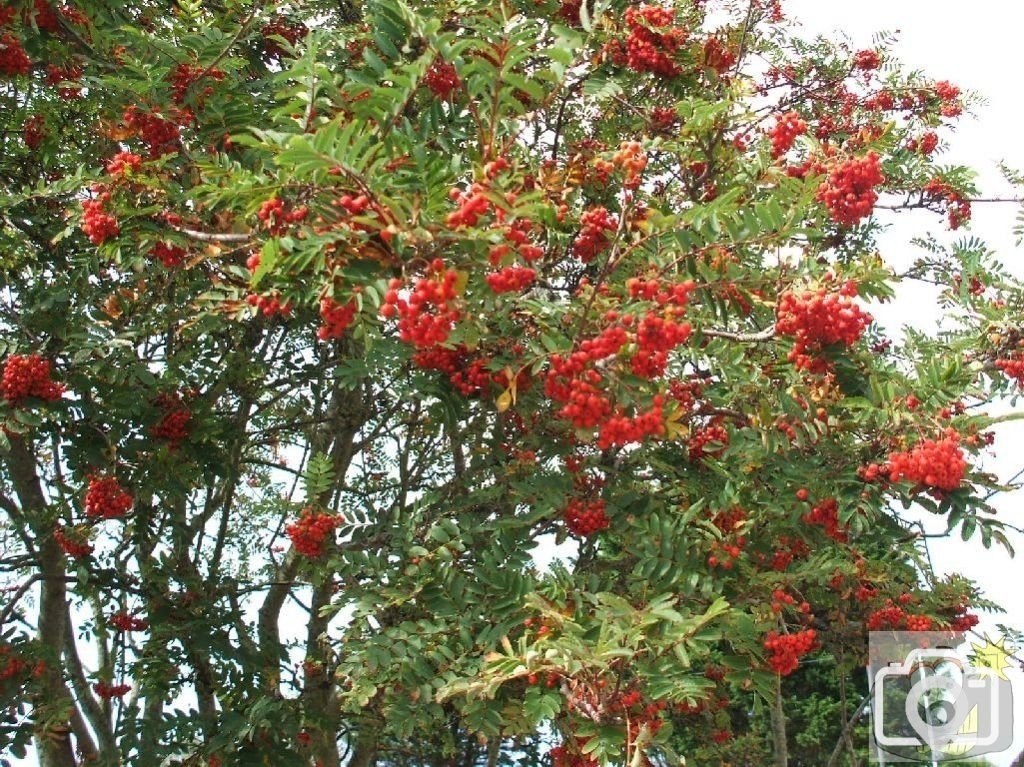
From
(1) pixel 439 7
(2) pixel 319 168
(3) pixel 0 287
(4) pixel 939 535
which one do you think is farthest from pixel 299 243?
(4) pixel 939 535

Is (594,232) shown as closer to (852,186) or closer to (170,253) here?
(852,186)

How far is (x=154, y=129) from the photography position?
4.04 m

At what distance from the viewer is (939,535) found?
550 cm

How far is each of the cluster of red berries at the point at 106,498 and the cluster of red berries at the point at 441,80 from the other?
88.4 inches

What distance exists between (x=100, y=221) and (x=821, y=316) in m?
2.64

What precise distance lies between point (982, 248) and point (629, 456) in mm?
2178

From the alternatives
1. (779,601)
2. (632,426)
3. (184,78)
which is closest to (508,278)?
(632,426)

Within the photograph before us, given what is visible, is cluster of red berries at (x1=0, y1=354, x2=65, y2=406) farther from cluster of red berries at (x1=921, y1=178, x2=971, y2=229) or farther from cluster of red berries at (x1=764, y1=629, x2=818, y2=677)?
cluster of red berries at (x1=921, y1=178, x2=971, y2=229)

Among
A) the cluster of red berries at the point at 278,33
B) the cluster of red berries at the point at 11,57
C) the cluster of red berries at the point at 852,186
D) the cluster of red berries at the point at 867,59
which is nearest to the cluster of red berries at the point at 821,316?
the cluster of red berries at the point at 852,186

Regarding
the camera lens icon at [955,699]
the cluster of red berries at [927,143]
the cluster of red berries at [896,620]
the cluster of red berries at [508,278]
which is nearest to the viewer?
the cluster of red berries at [508,278]

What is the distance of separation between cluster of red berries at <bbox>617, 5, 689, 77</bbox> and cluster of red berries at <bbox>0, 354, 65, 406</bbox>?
3086mm

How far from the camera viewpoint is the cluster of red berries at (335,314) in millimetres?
2906

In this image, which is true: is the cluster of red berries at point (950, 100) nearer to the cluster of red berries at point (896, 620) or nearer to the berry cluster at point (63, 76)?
the cluster of red berries at point (896, 620)

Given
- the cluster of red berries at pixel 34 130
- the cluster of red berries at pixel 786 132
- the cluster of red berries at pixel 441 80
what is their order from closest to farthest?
the cluster of red berries at pixel 441 80 < the cluster of red berries at pixel 786 132 < the cluster of red berries at pixel 34 130
